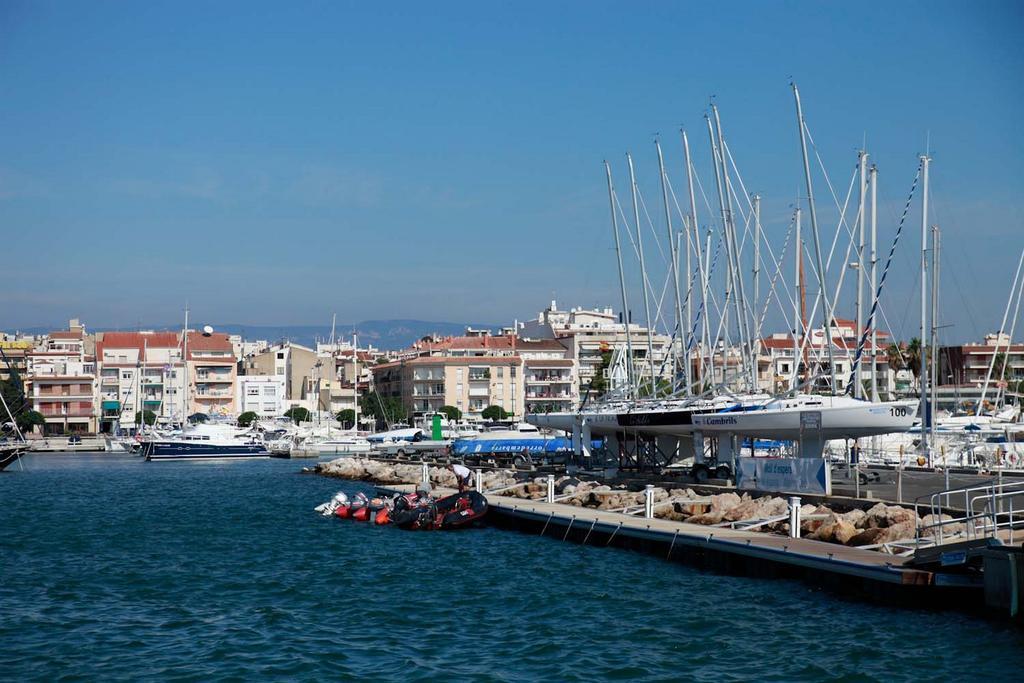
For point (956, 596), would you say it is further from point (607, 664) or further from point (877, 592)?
point (607, 664)

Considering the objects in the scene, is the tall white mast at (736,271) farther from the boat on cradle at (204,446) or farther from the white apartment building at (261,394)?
the white apartment building at (261,394)

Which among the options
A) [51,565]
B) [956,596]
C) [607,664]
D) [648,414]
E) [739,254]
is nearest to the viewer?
[607,664]

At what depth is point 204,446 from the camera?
4031 inches

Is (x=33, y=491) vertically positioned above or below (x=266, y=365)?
below

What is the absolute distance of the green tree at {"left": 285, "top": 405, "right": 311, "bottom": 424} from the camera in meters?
145

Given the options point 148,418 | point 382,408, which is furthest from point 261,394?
point 382,408

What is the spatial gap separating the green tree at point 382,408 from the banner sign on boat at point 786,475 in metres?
102

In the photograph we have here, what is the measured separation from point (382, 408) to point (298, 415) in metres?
11.2

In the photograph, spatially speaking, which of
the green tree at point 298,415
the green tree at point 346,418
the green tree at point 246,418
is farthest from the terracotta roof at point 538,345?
the green tree at point 246,418

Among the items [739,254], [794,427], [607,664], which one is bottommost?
[607,664]

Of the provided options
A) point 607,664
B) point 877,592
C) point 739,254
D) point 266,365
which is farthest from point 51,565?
point 266,365

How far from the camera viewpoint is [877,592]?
78.8ft

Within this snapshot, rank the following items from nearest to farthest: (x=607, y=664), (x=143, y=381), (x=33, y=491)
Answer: (x=607, y=664)
(x=33, y=491)
(x=143, y=381)

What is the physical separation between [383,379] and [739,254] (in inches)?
4201
